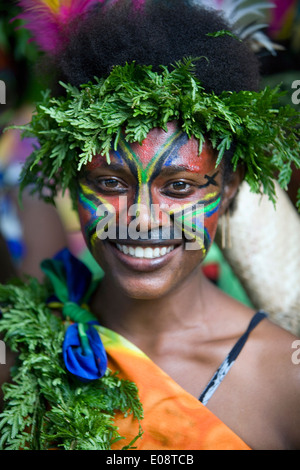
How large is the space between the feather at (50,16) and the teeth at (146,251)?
842 millimetres

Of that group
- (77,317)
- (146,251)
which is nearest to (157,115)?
(146,251)

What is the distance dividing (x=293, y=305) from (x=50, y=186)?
142cm

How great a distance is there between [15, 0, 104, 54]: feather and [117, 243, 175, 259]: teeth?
Result: 842 millimetres

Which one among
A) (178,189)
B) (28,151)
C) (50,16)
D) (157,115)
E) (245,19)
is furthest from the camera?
(28,151)

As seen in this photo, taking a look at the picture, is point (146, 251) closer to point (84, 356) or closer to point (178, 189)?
point (178, 189)

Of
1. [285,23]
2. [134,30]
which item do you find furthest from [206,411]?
[285,23]

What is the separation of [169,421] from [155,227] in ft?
2.46

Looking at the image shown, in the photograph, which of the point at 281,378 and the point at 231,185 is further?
the point at 231,185

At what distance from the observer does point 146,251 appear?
2203 millimetres

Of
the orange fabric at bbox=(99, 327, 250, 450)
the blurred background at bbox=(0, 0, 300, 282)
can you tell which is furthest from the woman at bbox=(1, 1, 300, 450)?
the blurred background at bbox=(0, 0, 300, 282)

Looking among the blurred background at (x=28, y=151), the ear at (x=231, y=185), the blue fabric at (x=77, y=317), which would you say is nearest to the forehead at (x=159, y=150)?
the ear at (x=231, y=185)

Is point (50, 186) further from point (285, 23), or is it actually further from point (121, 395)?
point (285, 23)

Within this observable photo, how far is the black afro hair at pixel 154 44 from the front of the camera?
2.12 metres

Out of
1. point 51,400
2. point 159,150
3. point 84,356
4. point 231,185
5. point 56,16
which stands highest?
point 56,16
